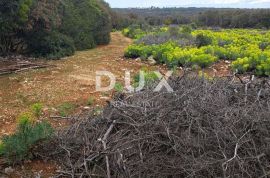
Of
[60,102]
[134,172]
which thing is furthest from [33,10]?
[134,172]

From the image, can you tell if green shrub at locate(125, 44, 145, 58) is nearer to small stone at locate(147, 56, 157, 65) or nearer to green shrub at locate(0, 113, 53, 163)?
small stone at locate(147, 56, 157, 65)

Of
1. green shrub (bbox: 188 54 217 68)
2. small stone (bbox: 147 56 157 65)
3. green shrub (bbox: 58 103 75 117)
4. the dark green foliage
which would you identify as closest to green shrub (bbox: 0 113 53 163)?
green shrub (bbox: 58 103 75 117)

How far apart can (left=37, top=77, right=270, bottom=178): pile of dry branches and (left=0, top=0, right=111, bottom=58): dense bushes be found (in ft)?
19.5

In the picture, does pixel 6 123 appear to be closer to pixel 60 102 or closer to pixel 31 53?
pixel 60 102

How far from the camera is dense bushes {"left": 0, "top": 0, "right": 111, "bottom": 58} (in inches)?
425

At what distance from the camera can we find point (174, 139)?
168 inches

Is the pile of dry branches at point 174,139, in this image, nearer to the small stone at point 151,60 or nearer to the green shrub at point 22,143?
the green shrub at point 22,143

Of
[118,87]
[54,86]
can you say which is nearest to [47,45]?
[54,86]

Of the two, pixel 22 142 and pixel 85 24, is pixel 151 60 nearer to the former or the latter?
pixel 85 24

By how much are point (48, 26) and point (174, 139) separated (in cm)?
872

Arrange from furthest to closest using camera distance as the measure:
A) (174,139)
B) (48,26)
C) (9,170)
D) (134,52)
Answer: (134,52)
(48,26)
(9,170)
(174,139)

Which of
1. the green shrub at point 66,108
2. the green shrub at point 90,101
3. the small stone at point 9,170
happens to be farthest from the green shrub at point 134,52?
the small stone at point 9,170

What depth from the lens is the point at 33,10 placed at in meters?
11.4

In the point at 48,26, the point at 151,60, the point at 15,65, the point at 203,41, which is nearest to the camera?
the point at 15,65
